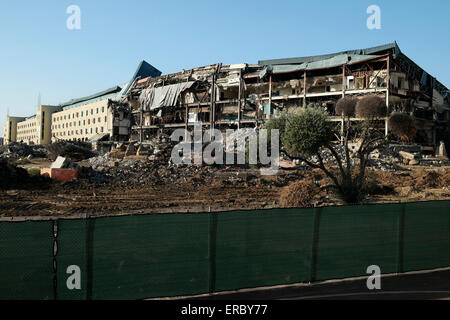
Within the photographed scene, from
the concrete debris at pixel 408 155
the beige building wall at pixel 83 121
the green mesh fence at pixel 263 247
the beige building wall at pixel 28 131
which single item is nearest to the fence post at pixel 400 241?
the green mesh fence at pixel 263 247

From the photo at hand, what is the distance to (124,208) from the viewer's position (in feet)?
62.0

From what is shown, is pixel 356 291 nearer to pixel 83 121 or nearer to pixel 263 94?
pixel 263 94

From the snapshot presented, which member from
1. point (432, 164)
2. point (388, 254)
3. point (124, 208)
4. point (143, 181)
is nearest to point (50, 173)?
point (143, 181)

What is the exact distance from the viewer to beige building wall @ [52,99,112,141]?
6525 cm

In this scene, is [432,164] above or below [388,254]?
above

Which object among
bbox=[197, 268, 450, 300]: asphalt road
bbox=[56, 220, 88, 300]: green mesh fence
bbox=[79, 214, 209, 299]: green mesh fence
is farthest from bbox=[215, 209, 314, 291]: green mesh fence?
bbox=[56, 220, 88, 300]: green mesh fence

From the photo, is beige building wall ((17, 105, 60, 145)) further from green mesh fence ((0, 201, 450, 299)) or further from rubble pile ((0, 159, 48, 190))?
green mesh fence ((0, 201, 450, 299))

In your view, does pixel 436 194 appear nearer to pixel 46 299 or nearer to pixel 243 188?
pixel 243 188

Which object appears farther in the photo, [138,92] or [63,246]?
[138,92]

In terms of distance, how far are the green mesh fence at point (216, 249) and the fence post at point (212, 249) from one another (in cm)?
2

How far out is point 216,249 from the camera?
7570 mm

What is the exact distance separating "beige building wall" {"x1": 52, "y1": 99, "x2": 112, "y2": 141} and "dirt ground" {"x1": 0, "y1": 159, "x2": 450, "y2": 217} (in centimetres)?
4128

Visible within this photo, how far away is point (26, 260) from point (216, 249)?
11.2ft
